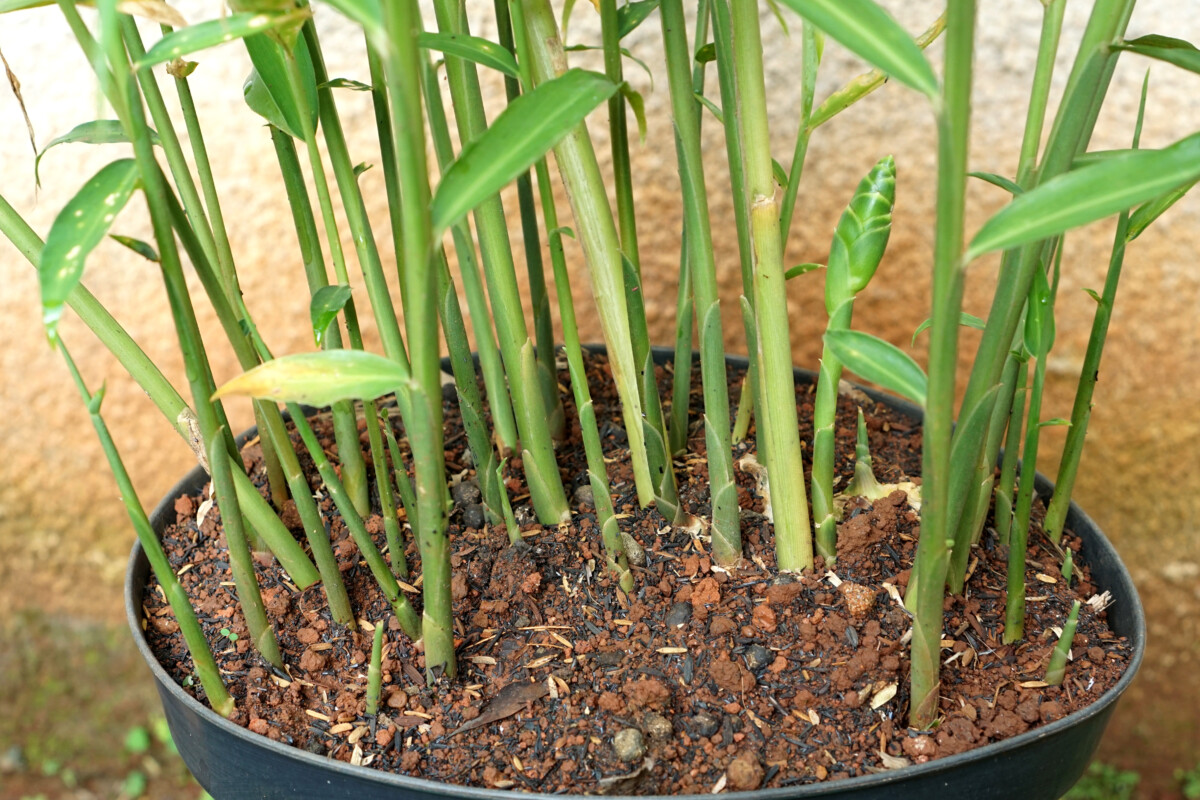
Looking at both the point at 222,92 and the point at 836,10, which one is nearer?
the point at 836,10

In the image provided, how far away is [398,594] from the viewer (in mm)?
485

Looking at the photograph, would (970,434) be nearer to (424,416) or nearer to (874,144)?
(424,416)

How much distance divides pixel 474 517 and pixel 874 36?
366mm

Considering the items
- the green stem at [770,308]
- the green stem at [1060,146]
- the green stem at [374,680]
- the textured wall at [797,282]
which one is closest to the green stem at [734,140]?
the green stem at [770,308]

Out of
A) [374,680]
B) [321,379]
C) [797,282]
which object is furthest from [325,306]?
[797,282]

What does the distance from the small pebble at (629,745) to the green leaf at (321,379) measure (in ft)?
0.66

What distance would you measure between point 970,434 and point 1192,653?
76cm

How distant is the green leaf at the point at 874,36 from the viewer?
0.30 meters

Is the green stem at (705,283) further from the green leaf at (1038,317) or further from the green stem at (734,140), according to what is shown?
the green leaf at (1038,317)

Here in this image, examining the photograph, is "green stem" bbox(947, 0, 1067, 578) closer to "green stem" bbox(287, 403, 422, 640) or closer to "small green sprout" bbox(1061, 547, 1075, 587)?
"small green sprout" bbox(1061, 547, 1075, 587)

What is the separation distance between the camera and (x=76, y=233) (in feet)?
1.06

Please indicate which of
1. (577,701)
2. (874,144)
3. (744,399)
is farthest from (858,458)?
(874,144)

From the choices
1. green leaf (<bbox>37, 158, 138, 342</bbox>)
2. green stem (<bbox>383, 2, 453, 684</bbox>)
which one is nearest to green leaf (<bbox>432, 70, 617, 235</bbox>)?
green stem (<bbox>383, 2, 453, 684</bbox>)

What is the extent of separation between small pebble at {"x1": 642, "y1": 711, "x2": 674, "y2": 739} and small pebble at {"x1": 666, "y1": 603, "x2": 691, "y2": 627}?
0.19ft
